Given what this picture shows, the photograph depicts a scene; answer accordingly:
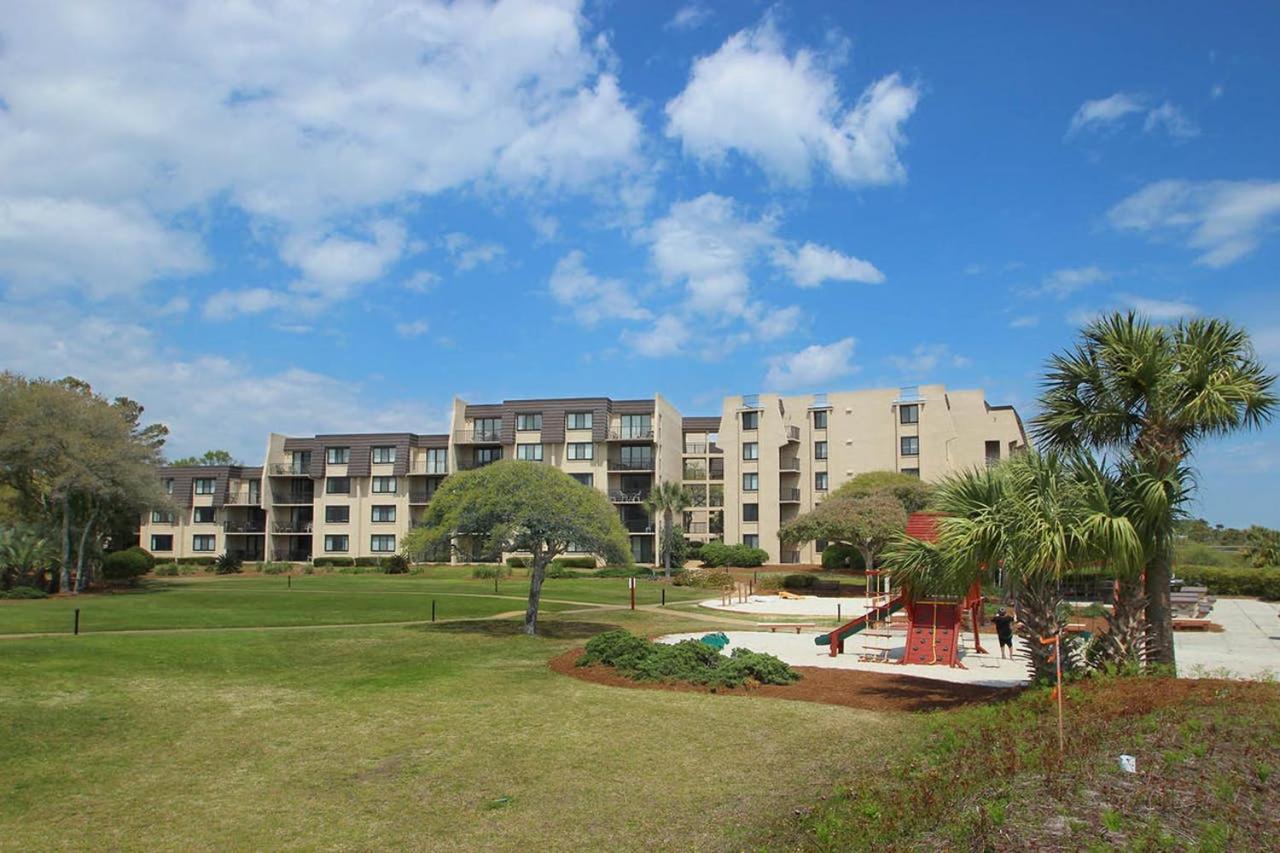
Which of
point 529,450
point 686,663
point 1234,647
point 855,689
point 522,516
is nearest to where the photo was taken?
point 855,689

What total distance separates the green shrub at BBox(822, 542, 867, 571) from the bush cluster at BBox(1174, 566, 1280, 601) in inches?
863

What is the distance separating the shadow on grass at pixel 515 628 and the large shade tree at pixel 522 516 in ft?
6.68

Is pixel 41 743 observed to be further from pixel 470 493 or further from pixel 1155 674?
pixel 1155 674

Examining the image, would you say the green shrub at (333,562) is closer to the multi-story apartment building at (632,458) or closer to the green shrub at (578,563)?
the multi-story apartment building at (632,458)

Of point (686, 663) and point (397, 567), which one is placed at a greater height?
point (397, 567)

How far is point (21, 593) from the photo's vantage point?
43125mm

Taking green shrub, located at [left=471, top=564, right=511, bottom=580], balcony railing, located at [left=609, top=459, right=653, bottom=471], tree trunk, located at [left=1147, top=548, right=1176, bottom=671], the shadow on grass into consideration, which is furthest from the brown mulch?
balcony railing, located at [left=609, top=459, right=653, bottom=471]

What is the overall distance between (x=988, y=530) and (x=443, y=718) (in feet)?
32.2

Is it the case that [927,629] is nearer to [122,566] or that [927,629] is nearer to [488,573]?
[488,573]

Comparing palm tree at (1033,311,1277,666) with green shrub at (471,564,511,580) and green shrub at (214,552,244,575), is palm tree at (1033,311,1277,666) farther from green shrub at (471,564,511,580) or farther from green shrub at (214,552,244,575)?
green shrub at (214,552,244,575)

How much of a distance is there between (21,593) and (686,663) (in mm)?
38115

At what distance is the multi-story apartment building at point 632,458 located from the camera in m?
77.3

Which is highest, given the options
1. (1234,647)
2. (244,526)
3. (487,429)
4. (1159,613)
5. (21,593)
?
(487,429)

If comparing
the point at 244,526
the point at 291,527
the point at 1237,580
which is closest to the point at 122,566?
the point at 291,527
